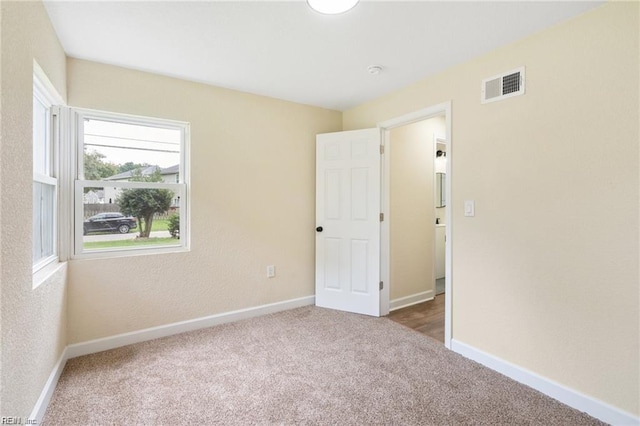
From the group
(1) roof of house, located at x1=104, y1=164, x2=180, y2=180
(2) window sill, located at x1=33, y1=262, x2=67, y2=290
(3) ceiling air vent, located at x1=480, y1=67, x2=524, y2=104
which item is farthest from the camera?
(1) roof of house, located at x1=104, y1=164, x2=180, y2=180

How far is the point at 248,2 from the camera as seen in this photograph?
1.71 m

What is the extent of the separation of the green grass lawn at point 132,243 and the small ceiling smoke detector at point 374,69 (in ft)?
7.79

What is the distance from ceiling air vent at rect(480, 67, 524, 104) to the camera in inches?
82.0

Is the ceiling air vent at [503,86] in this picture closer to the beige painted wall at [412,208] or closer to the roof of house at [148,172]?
the beige painted wall at [412,208]

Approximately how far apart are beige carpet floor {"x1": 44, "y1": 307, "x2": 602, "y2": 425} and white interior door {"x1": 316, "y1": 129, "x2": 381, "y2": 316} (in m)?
0.65

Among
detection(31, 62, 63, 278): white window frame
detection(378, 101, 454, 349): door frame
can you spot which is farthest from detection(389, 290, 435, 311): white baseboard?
detection(31, 62, 63, 278): white window frame

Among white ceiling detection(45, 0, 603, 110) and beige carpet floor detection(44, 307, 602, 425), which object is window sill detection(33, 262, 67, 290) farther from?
white ceiling detection(45, 0, 603, 110)

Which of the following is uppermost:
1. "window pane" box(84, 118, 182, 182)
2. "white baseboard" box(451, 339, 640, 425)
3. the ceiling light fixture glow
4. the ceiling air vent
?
the ceiling light fixture glow

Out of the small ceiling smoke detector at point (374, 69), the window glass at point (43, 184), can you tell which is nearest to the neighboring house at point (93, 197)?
the window glass at point (43, 184)

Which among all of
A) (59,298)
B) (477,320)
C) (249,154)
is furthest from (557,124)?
(59,298)

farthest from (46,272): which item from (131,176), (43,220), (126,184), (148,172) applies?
(148,172)

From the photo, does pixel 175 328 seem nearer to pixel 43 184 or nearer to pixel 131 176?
pixel 131 176

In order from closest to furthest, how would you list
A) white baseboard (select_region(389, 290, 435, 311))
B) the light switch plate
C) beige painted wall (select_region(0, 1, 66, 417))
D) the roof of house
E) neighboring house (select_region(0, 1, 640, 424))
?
beige painted wall (select_region(0, 1, 66, 417)), neighboring house (select_region(0, 1, 640, 424)), the light switch plate, the roof of house, white baseboard (select_region(389, 290, 435, 311))

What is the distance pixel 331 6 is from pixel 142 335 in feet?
9.67
